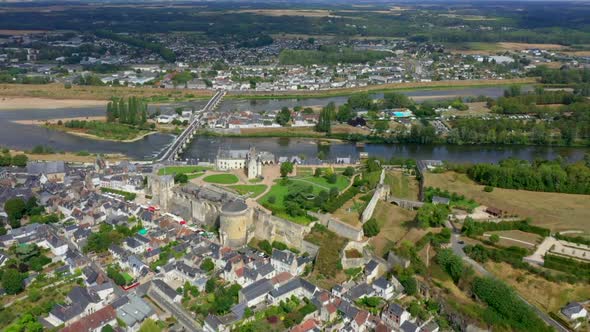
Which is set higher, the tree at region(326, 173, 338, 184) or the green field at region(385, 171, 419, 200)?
the tree at region(326, 173, 338, 184)

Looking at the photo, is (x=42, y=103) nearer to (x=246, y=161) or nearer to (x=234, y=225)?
(x=246, y=161)

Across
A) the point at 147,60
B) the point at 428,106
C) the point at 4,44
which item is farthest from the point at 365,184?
the point at 4,44

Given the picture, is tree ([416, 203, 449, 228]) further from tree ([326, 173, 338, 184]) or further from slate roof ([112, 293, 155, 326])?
slate roof ([112, 293, 155, 326])

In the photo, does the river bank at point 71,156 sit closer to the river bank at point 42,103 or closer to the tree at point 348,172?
the tree at point 348,172

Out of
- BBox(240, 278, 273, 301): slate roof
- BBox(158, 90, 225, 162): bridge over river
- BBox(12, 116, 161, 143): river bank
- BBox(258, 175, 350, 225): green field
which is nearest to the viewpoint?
BBox(240, 278, 273, 301): slate roof

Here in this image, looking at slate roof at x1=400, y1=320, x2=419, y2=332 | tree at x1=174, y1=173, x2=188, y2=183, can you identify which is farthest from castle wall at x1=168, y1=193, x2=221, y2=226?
slate roof at x1=400, y1=320, x2=419, y2=332

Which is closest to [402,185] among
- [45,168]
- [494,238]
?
[494,238]
